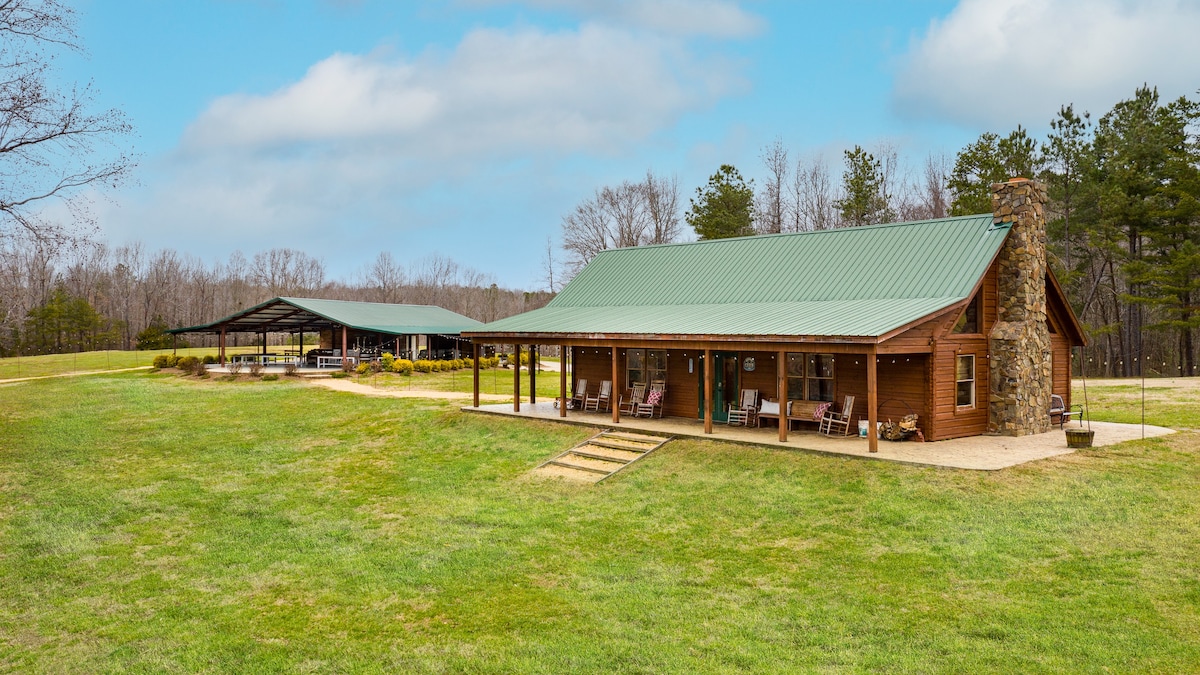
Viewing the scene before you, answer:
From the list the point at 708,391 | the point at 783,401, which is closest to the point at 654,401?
the point at 708,391

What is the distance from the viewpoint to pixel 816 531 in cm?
1176

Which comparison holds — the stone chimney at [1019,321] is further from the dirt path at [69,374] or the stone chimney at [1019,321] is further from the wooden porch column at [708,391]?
the dirt path at [69,374]

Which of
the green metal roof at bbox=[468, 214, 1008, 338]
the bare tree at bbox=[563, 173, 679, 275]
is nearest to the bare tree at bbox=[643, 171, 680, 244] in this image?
the bare tree at bbox=[563, 173, 679, 275]

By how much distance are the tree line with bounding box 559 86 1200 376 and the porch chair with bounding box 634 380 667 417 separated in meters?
21.6

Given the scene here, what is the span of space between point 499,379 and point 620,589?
27931mm

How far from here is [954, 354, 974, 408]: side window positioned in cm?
1678

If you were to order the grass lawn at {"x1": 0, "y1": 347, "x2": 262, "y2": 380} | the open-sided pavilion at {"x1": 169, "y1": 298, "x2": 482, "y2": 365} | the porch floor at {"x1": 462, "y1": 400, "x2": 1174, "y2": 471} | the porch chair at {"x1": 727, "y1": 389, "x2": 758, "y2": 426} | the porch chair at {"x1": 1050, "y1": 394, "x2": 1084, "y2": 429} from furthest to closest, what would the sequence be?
the grass lawn at {"x1": 0, "y1": 347, "x2": 262, "y2": 380} → the open-sided pavilion at {"x1": 169, "y1": 298, "x2": 482, "y2": 365} → the porch chair at {"x1": 727, "y1": 389, "x2": 758, "y2": 426} → the porch chair at {"x1": 1050, "y1": 394, "x2": 1084, "y2": 429} → the porch floor at {"x1": 462, "y1": 400, "x2": 1174, "y2": 471}

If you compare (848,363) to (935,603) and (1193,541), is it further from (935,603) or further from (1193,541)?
(935,603)

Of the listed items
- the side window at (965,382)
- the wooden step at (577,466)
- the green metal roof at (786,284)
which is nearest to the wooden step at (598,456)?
the wooden step at (577,466)

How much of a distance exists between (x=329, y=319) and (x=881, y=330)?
31.1 meters

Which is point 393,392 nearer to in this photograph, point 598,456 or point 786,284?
point 598,456

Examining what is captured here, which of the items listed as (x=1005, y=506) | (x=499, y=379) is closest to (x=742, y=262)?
(x=1005, y=506)

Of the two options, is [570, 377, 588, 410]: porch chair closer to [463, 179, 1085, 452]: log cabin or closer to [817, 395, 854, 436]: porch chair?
[463, 179, 1085, 452]: log cabin

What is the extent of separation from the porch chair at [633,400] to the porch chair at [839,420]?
194 inches
